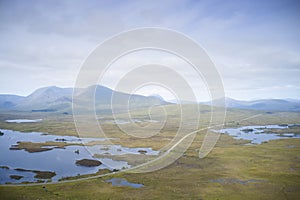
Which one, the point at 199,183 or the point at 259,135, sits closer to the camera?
the point at 199,183

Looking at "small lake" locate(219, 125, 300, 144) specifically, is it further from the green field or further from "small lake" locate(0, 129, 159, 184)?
"small lake" locate(0, 129, 159, 184)

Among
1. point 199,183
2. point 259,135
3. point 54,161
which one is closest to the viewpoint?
point 199,183

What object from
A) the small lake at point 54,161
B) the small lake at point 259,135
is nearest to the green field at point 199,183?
the small lake at point 54,161

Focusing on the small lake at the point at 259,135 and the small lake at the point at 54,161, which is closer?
the small lake at the point at 54,161

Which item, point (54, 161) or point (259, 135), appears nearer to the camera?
point (54, 161)

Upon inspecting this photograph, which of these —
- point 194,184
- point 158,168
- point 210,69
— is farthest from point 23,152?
point 210,69

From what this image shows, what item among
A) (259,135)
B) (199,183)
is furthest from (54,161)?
(259,135)

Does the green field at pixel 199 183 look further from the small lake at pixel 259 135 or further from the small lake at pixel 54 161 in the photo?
the small lake at pixel 259 135

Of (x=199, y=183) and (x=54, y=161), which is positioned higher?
(x=54, y=161)

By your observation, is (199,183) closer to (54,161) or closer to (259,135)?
(54,161)

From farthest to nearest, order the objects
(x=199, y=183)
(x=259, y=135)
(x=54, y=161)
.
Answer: (x=259, y=135)
(x=54, y=161)
(x=199, y=183)

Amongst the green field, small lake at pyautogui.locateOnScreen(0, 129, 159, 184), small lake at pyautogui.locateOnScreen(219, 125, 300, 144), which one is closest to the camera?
the green field

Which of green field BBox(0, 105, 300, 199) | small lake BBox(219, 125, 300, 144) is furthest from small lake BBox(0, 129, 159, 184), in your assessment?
small lake BBox(219, 125, 300, 144)
